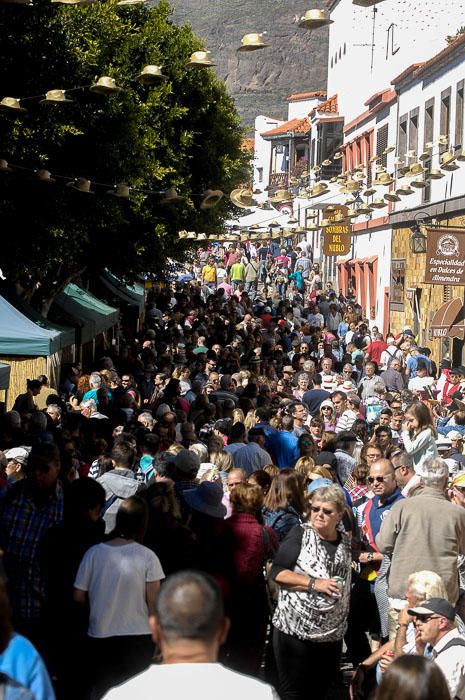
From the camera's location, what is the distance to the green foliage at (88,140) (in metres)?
18.2

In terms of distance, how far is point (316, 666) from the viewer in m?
6.93

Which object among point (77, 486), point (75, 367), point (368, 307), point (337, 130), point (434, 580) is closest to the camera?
point (434, 580)

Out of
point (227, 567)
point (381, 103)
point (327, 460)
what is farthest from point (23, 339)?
point (381, 103)

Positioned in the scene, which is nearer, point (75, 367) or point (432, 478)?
point (432, 478)

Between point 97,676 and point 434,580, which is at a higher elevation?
point 434,580

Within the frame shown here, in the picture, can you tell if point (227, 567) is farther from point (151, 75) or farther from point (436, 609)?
point (151, 75)

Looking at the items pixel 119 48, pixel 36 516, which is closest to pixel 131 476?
pixel 36 516

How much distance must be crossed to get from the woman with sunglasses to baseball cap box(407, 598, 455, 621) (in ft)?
3.54

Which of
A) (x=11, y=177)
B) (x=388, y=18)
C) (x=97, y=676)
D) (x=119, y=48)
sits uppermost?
(x=388, y=18)

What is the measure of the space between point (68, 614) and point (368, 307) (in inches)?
1417

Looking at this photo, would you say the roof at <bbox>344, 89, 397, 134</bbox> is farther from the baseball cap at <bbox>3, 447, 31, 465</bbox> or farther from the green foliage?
the baseball cap at <bbox>3, 447, 31, 465</bbox>

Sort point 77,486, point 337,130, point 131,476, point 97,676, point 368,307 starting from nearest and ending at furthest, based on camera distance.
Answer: point 97,676
point 77,486
point 131,476
point 368,307
point 337,130

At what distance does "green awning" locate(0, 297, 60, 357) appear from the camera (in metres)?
14.9

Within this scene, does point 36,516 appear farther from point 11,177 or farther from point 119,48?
point 119,48
